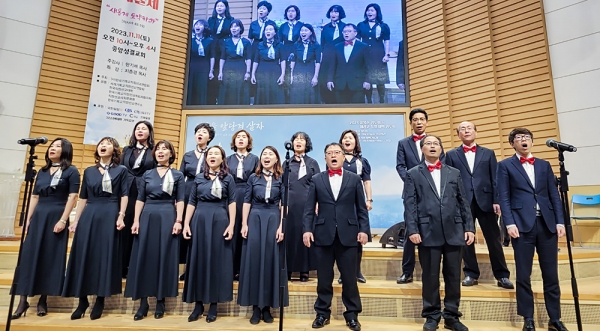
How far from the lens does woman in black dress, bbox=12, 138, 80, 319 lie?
9.95ft

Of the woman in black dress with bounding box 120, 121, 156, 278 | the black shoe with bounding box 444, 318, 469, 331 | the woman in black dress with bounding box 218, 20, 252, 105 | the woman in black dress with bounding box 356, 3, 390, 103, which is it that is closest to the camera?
the black shoe with bounding box 444, 318, 469, 331

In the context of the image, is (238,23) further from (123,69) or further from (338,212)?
(338,212)

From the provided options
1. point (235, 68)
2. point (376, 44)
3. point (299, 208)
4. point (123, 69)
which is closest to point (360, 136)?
point (376, 44)

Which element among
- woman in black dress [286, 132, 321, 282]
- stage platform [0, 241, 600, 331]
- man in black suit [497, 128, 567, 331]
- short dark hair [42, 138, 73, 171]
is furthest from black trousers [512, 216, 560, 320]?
short dark hair [42, 138, 73, 171]

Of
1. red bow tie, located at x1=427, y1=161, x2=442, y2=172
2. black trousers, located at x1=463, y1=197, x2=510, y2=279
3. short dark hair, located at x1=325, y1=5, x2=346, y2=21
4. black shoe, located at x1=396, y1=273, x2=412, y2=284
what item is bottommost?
black shoe, located at x1=396, y1=273, x2=412, y2=284

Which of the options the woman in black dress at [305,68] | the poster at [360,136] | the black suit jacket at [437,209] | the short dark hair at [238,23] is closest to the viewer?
the black suit jacket at [437,209]

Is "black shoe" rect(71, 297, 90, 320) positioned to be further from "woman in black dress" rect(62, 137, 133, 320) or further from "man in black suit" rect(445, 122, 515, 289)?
"man in black suit" rect(445, 122, 515, 289)

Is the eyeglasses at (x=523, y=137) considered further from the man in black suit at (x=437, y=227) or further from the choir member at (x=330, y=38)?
the choir member at (x=330, y=38)

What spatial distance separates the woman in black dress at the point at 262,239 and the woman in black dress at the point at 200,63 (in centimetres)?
408

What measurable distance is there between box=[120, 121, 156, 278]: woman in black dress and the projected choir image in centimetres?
335

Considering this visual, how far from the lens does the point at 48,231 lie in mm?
3129

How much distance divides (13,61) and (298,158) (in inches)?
204

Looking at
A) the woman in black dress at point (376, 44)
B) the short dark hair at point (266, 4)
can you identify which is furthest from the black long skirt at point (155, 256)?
the short dark hair at point (266, 4)

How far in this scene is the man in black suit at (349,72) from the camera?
6652 millimetres
